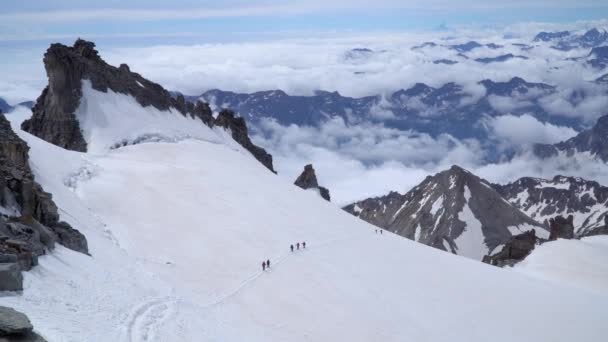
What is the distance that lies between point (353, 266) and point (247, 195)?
691 inches

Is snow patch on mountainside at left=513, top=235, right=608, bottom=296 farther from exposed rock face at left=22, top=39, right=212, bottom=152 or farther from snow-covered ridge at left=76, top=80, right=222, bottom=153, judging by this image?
exposed rock face at left=22, top=39, right=212, bottom=152

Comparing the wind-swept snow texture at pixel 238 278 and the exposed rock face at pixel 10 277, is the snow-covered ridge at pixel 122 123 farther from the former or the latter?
the exposed rock face at pixel 10 277

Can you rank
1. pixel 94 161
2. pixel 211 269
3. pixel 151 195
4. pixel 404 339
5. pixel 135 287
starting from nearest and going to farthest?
pixel 135 287 → pixel 404 339 → pixel 211 269 → pixel 151 195 → pixel 94 161

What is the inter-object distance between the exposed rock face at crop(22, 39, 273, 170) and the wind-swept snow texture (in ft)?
58.3

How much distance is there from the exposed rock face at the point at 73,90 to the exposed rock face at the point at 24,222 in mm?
39705

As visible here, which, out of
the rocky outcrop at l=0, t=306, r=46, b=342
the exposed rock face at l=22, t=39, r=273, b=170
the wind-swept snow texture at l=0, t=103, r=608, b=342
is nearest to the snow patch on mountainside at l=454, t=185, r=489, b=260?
the exposed rock face at l=22, t=39, r=273, b=170

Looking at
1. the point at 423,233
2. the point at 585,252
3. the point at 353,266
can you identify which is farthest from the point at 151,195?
the point at 423,233

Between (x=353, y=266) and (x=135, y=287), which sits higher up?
(x=135, y=287)

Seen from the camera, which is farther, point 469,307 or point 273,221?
point 273,221

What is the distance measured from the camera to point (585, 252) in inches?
2879

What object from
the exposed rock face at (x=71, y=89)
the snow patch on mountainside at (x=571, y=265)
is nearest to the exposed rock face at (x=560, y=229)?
the snow patch on mountainside at (x=571, y=265)

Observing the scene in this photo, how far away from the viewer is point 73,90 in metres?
76.5

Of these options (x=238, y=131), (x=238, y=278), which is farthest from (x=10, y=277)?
(x=238, y=131)

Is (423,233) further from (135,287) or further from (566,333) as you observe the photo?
(135,287)
